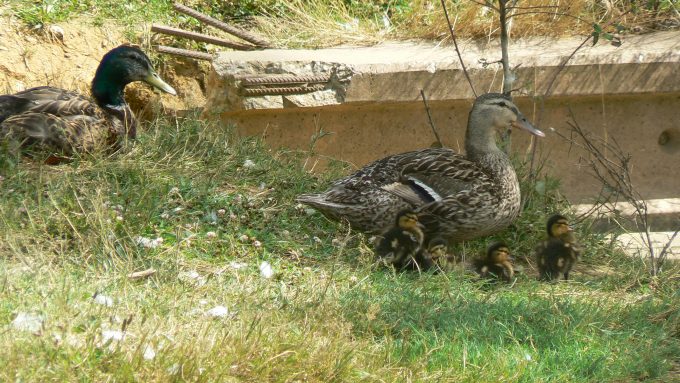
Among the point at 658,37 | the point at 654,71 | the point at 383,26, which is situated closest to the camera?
the point at 654,71

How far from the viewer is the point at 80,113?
852cm

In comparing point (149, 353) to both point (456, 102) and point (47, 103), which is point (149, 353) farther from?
point (456, 102)

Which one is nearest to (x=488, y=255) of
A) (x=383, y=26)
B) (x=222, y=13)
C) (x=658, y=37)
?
(x=658, y=37)

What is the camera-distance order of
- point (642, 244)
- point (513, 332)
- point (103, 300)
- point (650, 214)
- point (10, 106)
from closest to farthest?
point (103, 300) < point (513, 332) < point (10, 106) < point (642, 244) < point (650, 214)

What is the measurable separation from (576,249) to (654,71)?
122 inches

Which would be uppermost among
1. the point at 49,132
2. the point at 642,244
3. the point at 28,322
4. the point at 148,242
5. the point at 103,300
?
the point at 28,322

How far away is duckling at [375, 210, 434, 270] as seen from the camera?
715 centimetres

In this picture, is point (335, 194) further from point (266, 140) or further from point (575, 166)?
point (575, 166)

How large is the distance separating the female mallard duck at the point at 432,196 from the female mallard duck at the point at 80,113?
1.83 meters

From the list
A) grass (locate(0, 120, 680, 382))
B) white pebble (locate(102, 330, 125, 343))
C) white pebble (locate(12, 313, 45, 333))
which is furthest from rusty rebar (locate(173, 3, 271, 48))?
white pebble (locate(102, 330, 125, 343))

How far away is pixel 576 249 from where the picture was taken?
24.6 ft

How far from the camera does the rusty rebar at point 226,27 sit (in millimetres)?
11203

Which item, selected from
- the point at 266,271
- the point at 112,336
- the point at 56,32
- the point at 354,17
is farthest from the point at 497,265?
the point at 354,17

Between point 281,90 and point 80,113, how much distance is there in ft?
6.64
